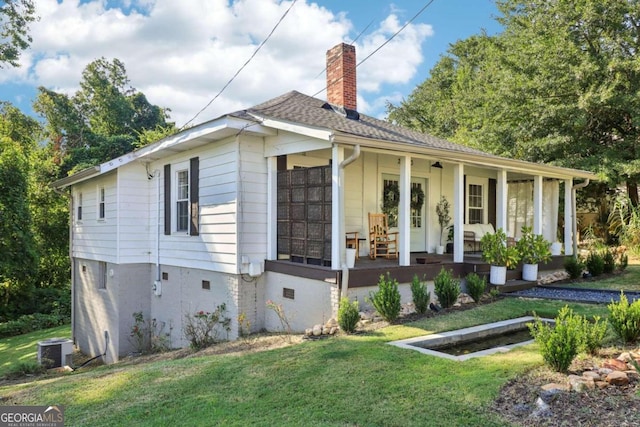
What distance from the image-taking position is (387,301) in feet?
21.7

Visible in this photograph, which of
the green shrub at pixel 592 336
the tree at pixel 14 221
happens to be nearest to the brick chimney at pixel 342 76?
the green shrub at pixel 592 336

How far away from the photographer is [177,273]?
1013 cm

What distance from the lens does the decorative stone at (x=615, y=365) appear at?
4039 millimetres

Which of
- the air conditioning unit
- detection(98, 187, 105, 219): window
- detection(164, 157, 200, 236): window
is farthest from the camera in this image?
detection(98, 187, 105, 219): window

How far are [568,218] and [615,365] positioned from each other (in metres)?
8.86

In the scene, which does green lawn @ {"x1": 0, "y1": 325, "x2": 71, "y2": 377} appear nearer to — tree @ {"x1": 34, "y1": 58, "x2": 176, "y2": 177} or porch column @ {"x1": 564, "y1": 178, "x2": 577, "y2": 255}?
tree @ {"x1": 34, "y1": 58, "x2": 176, "y2": 177}

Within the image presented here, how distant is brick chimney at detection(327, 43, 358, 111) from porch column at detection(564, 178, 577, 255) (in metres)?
6.27

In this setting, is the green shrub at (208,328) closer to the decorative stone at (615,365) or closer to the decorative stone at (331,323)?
the decorative stone at (331,323)

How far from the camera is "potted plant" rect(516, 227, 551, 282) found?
9.34 m

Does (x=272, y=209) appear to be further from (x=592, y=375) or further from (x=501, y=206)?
(x=592, y=375)

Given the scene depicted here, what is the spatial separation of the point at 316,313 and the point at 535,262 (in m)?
5.28

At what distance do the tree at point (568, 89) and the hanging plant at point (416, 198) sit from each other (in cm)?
841

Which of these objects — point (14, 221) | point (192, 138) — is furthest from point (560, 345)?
point (14, 221)

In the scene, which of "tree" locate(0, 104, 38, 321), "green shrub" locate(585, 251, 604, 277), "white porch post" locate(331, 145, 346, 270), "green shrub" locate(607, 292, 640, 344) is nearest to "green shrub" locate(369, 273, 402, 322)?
"white porch post" locate(331, 145, 346, 270)
